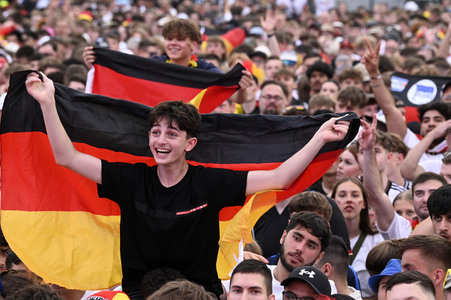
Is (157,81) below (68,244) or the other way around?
the other way around

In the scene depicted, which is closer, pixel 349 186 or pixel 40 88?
pixel 40 88

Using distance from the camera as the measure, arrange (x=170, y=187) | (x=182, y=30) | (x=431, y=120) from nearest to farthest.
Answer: (x=170, y=187), (x=182, y=30), (x=431, y=120)

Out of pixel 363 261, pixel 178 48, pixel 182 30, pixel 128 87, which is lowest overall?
pixel 363 261

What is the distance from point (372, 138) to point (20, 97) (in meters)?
2.71

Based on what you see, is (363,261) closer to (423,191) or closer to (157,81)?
(423,191)

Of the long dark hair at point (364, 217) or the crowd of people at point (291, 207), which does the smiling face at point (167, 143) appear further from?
the long dark hair at point (364, 217)

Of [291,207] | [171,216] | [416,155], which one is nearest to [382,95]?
[416,155]

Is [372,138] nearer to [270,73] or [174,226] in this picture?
[174,226]

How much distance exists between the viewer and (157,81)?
27.0ft

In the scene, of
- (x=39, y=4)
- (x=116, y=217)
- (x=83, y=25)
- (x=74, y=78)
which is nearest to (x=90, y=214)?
(x=116, y=217)

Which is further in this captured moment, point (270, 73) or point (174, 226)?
point (270, 73)

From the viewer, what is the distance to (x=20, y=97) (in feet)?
19.7

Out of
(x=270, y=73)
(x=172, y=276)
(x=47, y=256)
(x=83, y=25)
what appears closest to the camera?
(x=172, y=276)

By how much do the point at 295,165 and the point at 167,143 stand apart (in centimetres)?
87
